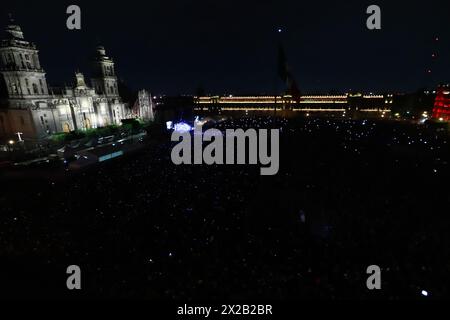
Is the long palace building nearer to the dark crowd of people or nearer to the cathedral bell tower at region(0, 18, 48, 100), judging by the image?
the cathedral bell tower at region(0, 18, 48, 100)

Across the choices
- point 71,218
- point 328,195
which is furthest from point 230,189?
point 71,218

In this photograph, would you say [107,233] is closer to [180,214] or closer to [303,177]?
[180,214]

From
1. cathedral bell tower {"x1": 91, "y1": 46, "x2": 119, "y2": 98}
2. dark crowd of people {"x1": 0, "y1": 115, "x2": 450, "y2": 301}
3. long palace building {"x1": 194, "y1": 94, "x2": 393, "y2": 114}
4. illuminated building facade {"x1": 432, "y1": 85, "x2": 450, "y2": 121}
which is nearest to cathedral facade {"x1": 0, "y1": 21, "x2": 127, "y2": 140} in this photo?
cathedral bell tower {"x1": 91, "y1": 46, "x2": 119, "y2": 98}

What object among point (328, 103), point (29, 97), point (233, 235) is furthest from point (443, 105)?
point (29, 97)

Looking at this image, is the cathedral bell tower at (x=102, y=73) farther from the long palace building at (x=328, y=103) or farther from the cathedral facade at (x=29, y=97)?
the long palace building at (x=328, y=103)

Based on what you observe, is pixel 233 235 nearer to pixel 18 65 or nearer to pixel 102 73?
pixel 18 65
